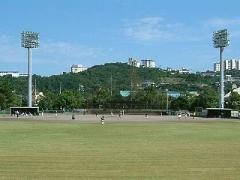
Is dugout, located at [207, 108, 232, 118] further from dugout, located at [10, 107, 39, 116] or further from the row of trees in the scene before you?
dugout, located at [10, 107, 39, 116]

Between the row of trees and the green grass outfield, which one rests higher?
the row of trees

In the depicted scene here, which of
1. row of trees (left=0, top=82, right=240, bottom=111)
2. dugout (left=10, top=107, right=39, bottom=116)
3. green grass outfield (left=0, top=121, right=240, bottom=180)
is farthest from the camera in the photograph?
row of trees (left=0, top=82, right=240, bottom=111)

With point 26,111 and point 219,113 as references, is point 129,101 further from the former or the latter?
point 219,113

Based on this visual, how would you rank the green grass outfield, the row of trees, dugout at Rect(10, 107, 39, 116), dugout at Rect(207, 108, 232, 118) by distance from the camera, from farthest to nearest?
the row of trees < dugout at Rect(10, 107, 39, 116) < dugout at Rect(207, 108, 232, 118) < the green grass outfield

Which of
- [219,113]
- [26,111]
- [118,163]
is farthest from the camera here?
[26,111]

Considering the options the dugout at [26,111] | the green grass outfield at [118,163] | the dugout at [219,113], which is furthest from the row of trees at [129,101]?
the green grass outfield at [118,163]

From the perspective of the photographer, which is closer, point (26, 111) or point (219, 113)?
point (219, 113)

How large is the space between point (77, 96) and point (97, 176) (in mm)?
145858

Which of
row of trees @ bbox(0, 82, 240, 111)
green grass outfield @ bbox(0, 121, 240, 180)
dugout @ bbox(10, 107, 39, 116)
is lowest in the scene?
green grass outfield @ bbox(0, 121, 240, 180)

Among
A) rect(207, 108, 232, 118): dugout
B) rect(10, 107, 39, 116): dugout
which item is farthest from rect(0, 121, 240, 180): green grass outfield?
rect(10, 107, 39, 116): dugout

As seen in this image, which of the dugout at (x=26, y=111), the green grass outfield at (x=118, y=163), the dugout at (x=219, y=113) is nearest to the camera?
the green grass outfield at (x=118, y=163)

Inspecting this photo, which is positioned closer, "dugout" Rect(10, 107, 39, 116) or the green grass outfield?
the green grass outfield

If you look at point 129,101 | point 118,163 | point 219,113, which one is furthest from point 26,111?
point 118,163

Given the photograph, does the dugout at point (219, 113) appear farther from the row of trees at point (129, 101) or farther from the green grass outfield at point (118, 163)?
the green grass outfield at point (118, 163)
